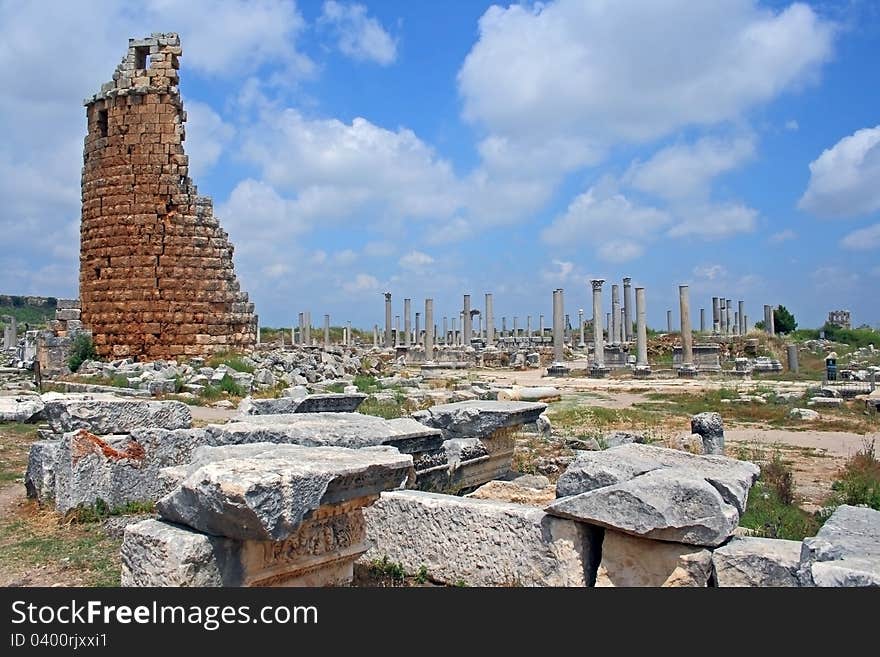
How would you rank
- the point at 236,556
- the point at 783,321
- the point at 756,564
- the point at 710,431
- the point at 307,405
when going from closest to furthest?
the point at 236,556
the point at 756,564
the point at 307,405
the point at 710,431
the point at 783,321

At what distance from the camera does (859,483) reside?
747 cm

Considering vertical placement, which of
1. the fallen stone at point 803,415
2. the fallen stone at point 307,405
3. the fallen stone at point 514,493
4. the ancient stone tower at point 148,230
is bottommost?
the fallen stone at point 803,415

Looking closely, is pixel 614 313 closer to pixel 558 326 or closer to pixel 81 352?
pixel 558 326

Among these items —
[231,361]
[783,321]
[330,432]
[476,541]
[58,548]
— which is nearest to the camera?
[476,541]

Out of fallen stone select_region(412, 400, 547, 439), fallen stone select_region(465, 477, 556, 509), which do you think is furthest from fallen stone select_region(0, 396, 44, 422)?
fallen stone select_region(465, 477, 556, 509)

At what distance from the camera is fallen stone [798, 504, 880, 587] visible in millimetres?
3156

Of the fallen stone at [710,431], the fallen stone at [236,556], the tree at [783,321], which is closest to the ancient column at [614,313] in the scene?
the tree at [783,321]

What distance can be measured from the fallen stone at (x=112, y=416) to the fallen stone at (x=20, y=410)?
3784mm

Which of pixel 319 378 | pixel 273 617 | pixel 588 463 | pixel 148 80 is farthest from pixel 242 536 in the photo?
pixel 148 80

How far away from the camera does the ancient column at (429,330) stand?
119ft

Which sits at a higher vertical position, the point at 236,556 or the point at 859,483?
the point at 236,556

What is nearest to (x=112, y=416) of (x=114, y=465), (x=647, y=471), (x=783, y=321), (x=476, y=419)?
(x=114, y=465)

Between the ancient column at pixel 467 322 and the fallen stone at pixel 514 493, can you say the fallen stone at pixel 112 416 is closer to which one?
the fallen stone at pixel 514 493

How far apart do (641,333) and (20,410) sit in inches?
1005
